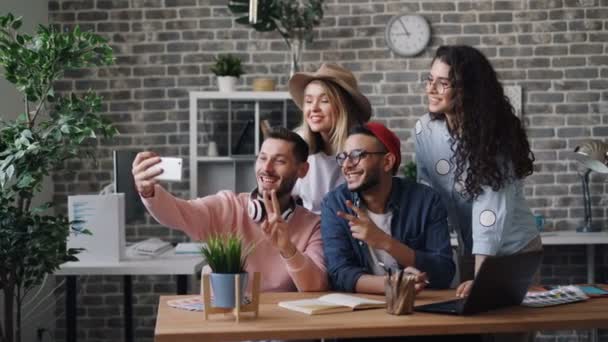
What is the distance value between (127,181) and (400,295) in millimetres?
2853

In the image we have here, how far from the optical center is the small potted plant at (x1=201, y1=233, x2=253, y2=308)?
2381 millimetres

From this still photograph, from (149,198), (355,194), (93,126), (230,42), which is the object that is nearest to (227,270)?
(149,198)

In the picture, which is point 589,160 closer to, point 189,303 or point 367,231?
point 367,231

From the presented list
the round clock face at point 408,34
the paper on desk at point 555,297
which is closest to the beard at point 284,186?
the paper on desk at point 555,297

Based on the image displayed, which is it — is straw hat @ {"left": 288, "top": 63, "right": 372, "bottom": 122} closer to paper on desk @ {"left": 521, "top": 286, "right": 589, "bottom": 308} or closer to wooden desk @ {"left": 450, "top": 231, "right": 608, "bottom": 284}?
paper on desk @ {"left": 521, "top": 286, "right": 589, "bottom": 308}

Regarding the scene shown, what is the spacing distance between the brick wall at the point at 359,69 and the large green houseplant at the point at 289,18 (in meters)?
0.17

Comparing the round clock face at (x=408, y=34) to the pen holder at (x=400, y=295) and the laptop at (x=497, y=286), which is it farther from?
the pen holder at (x=400, y=295)

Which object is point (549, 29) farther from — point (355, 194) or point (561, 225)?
point (355, 194)

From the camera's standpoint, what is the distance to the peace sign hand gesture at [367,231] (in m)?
2.69

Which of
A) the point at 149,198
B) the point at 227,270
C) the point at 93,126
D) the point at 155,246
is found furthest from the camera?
the point at 155,246

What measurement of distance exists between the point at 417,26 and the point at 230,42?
128cm

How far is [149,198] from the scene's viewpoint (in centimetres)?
279

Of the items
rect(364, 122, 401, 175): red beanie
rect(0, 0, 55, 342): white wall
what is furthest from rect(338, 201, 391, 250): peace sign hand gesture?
rect(0, 0, 55, 342): white wall

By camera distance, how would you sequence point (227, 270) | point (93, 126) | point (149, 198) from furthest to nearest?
point (93, 126) → point (149, 198) → point (227, 270)
